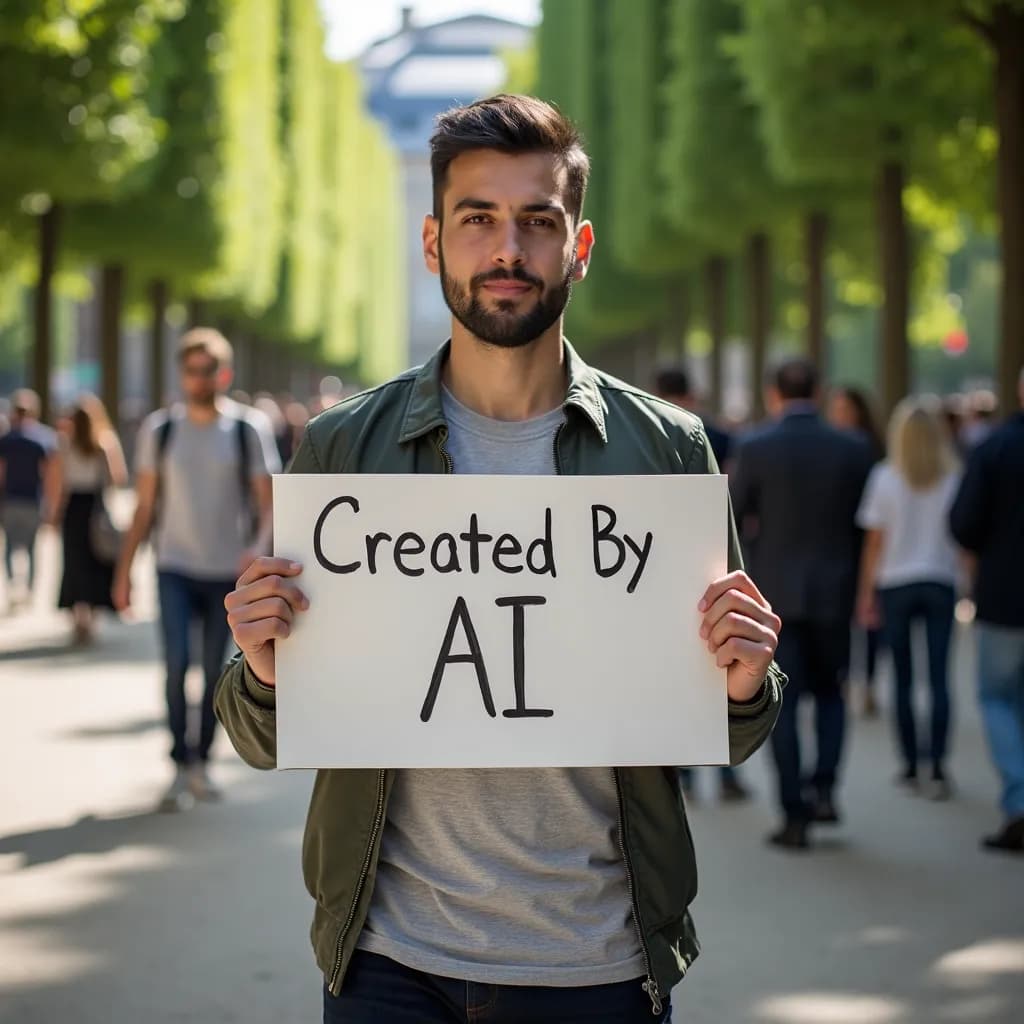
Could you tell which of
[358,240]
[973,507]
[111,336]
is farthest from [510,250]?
[358,240]

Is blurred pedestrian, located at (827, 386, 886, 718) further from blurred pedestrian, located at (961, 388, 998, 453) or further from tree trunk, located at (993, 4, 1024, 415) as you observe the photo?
blurred pedestrian, located at (961, 388, 998, 453)

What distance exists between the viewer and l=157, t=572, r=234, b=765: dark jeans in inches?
316

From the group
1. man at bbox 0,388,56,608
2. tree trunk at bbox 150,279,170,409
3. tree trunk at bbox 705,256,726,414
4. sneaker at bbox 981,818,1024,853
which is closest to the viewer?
sneaker at bbox 981,818,1024,853

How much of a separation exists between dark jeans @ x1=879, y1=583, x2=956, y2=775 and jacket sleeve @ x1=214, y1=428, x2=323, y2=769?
6.40 m

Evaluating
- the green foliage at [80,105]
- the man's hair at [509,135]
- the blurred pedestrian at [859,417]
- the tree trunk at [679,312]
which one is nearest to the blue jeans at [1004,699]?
the blurred pedestrian at [859,417]

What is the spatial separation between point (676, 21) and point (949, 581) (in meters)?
20.7

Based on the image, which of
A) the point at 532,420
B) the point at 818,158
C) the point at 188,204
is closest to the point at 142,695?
the point at 532,420

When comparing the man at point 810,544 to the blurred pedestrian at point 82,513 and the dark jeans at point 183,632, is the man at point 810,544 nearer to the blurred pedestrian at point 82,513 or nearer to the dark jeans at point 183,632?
the dark jeans at point 183,632

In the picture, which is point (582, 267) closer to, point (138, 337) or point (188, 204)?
point (188, 204)

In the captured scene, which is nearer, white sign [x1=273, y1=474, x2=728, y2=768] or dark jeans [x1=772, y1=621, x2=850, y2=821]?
white sign [x1=273, y1=474, x2=728, y2=768]

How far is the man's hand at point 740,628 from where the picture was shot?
8.38 ft

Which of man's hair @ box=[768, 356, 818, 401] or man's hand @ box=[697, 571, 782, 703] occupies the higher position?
man's hair @ box=[768, 356, 818, 401]

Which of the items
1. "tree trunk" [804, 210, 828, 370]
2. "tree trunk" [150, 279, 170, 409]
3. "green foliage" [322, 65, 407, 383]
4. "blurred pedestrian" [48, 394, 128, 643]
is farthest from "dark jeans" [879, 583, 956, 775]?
"green foliage" [322, 65, 407, 383]

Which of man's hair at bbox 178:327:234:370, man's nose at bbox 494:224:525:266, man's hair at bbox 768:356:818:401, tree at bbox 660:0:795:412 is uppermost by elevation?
tree at bbox 660:0:795:412
